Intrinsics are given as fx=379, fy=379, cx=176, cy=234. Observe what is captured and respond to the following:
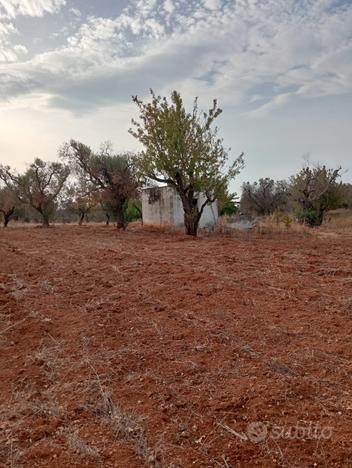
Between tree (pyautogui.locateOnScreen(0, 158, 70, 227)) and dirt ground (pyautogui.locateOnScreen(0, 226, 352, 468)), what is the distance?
19177 mm

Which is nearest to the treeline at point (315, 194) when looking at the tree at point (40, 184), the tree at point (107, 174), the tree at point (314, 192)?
the tree at point (314, 192)

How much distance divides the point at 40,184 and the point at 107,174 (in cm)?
695

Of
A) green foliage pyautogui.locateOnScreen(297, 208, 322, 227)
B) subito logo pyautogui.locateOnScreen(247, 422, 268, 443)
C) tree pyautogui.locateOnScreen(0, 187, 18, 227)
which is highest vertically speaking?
tree pyautogui.locateOnScreen(0, 187, 18, 227)

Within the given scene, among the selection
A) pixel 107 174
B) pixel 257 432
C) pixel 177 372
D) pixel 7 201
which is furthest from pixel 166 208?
pixel 257 432

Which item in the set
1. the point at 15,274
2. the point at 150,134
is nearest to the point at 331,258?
the point at 15,274

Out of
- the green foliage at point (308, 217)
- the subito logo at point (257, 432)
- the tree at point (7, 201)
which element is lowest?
the subito logo at point (257, 432)

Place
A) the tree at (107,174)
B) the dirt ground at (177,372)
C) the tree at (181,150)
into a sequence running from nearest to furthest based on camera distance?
the dirt ground at (177,372), the tree at (181,150), the tree at (107,174)

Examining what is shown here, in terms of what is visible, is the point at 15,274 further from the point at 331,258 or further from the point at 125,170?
the point at 125,170

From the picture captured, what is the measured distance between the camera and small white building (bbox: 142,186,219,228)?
2002 centimetres

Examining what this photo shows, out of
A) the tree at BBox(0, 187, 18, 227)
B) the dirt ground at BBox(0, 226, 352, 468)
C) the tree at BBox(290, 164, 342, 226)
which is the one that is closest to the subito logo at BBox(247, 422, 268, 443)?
the dirt ground at BBox(0, 226, 352, 468)

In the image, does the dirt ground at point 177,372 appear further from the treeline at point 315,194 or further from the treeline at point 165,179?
the treeline at point 315,194

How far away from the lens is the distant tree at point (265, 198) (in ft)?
108

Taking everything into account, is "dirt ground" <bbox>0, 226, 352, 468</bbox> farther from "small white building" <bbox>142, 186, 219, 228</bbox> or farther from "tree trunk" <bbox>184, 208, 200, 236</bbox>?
"small white building" <bbox>142, 186, 219, 228</bbox>

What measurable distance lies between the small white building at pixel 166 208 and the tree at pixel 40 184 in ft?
18.2
